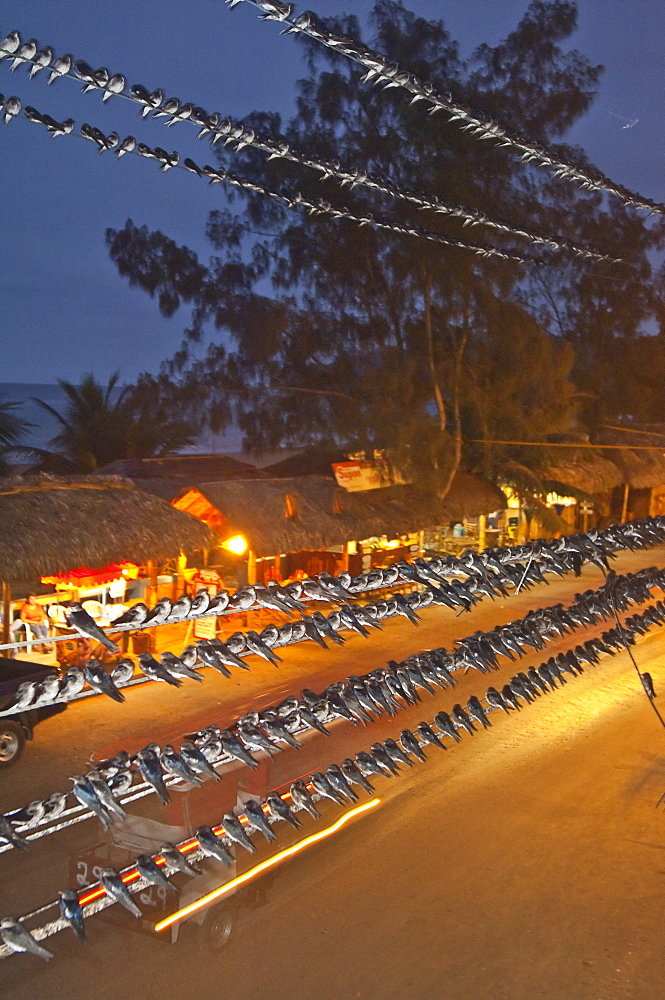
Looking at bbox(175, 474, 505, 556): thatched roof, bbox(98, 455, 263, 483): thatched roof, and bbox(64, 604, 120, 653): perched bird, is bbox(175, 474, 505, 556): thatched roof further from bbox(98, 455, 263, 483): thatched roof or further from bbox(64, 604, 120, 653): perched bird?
bbox(64, 604, 120, 653): perched bird

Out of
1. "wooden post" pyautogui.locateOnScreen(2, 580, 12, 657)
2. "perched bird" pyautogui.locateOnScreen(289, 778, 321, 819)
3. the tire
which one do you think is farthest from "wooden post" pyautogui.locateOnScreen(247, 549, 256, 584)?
"perched bird" pyautogui.locateOnScreen(289, 778, 321, 819)

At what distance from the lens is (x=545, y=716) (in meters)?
10.3

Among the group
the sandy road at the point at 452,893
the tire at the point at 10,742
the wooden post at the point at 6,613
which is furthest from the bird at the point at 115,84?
the wooden post at the point at 6,613

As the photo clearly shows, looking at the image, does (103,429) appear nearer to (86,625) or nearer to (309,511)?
(309,511)

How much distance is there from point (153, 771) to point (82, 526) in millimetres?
8163

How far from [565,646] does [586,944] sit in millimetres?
7851

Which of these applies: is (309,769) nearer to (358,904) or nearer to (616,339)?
(358,904)

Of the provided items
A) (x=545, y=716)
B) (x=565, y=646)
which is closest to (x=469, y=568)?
(x=545, y=716)

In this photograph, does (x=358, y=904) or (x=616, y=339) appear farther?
(x=616, y=339)

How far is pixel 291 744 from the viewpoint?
4125 millimetres

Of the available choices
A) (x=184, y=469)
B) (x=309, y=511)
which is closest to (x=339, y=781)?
(x=309, y=511)

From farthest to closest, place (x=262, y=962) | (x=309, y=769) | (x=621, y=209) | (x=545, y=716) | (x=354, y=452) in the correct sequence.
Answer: (x=621, y=209), (x=354, y=452), (x=545, y=716), (x=309, y=769), (x=262, y=962)

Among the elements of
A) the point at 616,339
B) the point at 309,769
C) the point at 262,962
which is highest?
the point at 616,339

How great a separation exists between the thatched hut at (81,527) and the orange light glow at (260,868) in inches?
208
